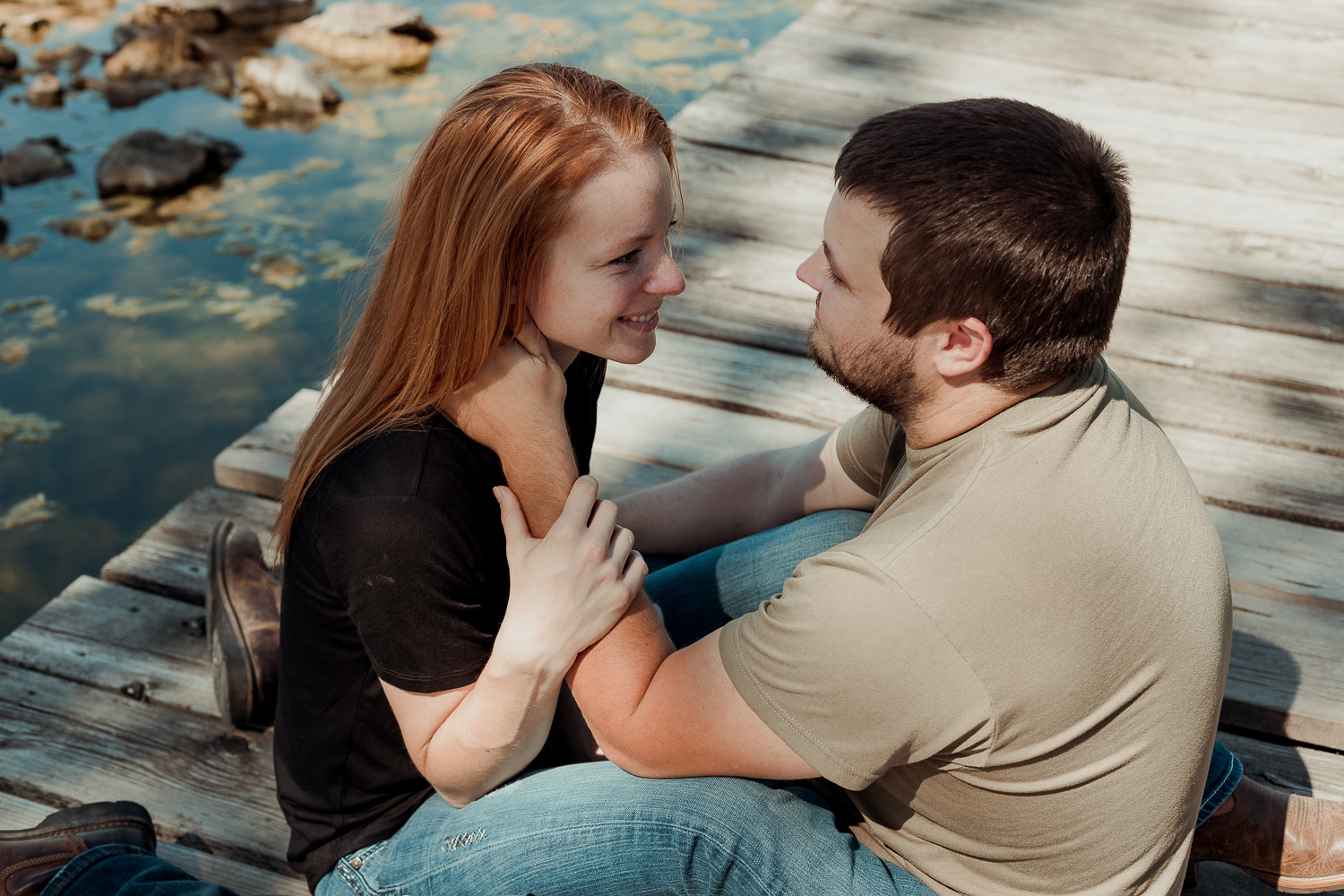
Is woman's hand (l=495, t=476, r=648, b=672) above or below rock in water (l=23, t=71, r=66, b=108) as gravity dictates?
above

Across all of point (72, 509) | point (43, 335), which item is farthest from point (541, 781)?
point (43, 335)

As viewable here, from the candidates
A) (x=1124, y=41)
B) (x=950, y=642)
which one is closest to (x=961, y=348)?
(x=950, y=642)

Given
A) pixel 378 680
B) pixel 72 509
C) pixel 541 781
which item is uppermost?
pixel 378 680

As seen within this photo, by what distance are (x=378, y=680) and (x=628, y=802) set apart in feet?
1.34

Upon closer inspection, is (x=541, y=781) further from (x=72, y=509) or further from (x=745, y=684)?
(x=72, y=509)

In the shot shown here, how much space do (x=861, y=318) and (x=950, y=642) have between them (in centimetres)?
51

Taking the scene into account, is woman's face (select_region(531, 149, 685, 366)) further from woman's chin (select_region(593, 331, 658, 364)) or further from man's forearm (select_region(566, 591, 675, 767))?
man's forearm (select_region(566, 591, 675, 767))

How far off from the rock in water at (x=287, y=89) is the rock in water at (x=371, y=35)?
683 mm

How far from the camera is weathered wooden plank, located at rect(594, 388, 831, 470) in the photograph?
2549 millimetres

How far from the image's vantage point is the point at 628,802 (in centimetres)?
148

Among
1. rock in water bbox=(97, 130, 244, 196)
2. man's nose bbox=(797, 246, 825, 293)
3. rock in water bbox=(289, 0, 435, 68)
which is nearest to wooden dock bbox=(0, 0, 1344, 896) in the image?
man's nose bbox=(797, 246, 825, 293)

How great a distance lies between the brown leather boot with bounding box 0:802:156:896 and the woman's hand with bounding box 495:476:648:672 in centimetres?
79

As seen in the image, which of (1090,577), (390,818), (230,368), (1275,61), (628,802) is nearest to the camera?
(1090,577)

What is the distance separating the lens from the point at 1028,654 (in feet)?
3.96
